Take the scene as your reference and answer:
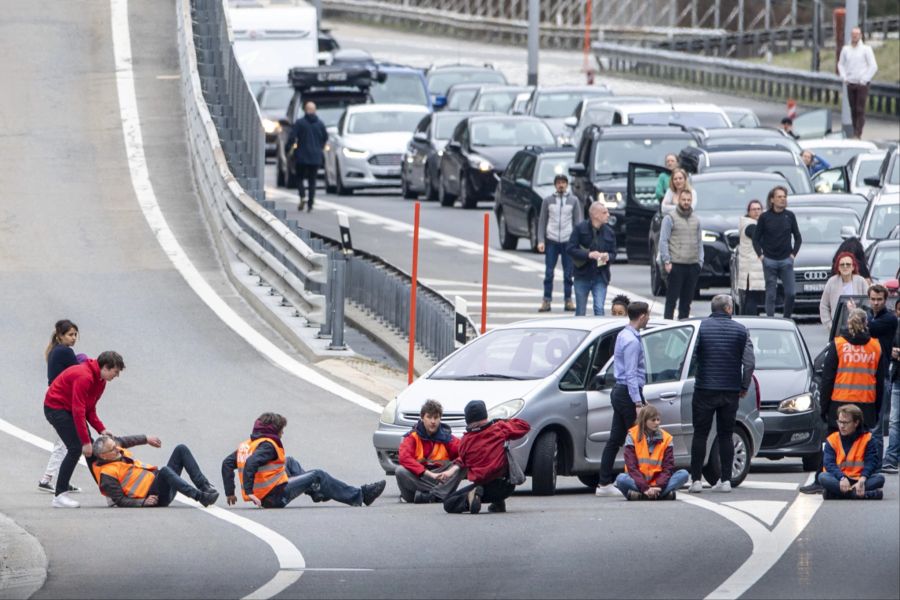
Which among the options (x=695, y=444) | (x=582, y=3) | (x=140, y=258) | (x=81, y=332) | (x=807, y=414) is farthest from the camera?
(x=582, y=3)

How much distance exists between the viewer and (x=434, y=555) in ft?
43.4

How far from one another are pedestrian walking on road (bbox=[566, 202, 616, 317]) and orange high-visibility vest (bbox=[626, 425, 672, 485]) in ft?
25.0

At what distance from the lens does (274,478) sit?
628 inches

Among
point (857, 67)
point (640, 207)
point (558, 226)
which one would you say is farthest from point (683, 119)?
point (558, 226)

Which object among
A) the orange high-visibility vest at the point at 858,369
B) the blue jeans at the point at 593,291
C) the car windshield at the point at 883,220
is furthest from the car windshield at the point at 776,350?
the car windshield at the point at 883,220

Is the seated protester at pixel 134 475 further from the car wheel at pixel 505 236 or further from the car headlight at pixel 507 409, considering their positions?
the car wheel at pixel 505 236

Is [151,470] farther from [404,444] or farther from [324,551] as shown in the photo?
→ [324,551]

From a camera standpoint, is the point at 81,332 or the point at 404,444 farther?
the point at 81,332

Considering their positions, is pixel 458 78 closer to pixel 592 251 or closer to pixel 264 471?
pixel 592 251

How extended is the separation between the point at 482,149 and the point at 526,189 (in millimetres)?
5799

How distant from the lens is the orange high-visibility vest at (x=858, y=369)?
693 inches

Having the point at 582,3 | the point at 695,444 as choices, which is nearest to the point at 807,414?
the point at 695,444

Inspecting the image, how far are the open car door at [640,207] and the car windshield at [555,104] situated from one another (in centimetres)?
1436

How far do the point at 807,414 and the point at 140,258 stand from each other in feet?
36.2
